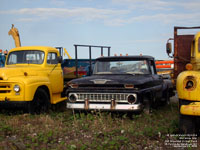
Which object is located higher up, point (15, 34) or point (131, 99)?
point (15, 34)

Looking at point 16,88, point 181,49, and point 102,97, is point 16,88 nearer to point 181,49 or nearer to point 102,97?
point 102,97

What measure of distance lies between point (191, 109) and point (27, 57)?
534 cm

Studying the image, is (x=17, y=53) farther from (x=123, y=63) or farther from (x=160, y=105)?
(x=160, y=105)

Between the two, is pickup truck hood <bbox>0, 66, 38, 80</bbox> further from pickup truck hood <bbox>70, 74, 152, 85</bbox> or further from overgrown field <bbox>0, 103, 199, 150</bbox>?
pickup truck hood <bbox>70, 74, 152, 85</bbox>

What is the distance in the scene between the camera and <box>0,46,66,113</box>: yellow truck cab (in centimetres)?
699

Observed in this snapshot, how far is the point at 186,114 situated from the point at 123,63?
311 centimetres

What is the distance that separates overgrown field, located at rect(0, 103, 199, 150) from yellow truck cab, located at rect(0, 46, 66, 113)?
1.59 feet

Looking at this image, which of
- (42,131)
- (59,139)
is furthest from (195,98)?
(42,131)

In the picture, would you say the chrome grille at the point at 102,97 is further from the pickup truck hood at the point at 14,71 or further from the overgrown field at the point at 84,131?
the pickup truck hood at the point at 14,71

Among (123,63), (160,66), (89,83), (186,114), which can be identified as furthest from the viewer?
(160,66)

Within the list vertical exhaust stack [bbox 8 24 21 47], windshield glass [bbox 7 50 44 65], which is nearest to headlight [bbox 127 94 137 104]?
windshield glass [bbox 7 50 44 65]

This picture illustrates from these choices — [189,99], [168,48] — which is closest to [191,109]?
[189,99]

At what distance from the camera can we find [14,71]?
7449mm

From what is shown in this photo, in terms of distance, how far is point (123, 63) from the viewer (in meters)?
7.87
